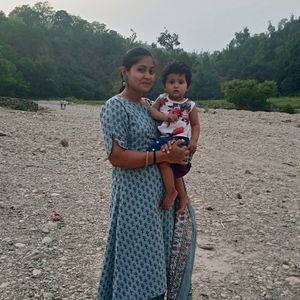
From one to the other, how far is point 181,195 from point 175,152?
1.18ft

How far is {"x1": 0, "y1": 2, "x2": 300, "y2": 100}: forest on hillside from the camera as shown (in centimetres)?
5159

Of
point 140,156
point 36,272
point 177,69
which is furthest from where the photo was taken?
point 36,272

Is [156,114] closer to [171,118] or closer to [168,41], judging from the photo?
[171,118]

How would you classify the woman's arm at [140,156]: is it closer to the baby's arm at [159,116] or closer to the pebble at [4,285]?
the baby's arm at [159,116]

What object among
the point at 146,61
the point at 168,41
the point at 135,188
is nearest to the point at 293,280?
the point at 135,188

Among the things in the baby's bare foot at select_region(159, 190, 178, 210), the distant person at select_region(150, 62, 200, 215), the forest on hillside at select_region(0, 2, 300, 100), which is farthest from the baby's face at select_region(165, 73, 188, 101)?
the forest on hillside at select_region(0, 2, 300, 100)

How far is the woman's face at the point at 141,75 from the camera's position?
2.32 metres

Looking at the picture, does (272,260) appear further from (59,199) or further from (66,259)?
(59,199)

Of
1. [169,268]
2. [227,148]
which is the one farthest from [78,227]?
[227,148]

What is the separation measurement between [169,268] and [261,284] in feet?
5.53

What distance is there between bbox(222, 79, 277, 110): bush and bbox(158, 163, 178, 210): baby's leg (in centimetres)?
3538

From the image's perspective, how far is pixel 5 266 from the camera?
396cm

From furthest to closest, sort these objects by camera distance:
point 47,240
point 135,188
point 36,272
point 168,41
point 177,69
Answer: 1. point 168,41
2. point 47,240
3. point 36,272
4. point 177,69
5. point 135,188

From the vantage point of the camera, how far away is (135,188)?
234 centimetres
